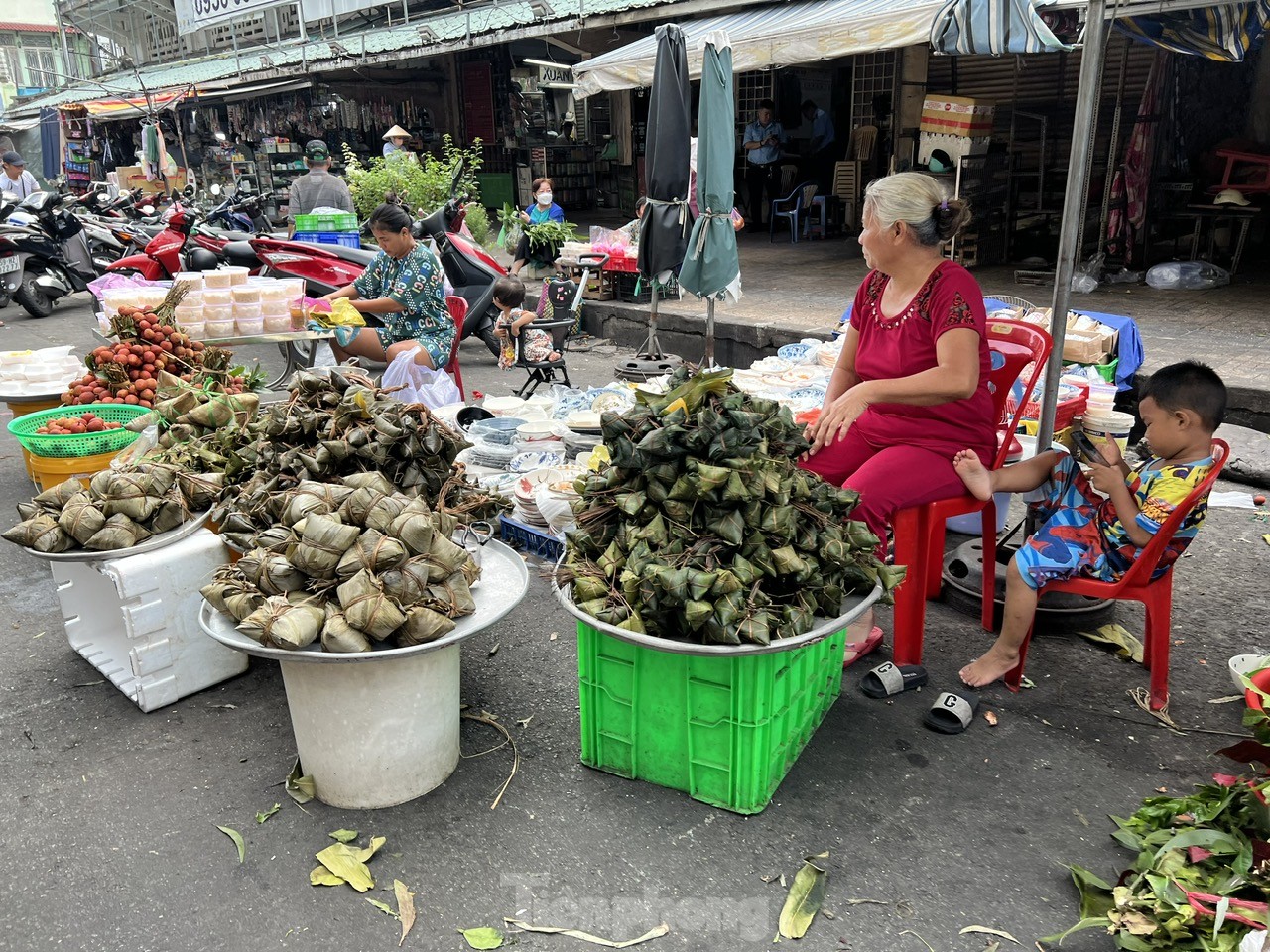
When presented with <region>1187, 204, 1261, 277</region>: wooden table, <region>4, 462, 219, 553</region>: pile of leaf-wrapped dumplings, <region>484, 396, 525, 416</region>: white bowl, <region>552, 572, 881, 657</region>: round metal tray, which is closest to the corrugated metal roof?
<region>1187, 204, 1261, 277</region>: wooden table

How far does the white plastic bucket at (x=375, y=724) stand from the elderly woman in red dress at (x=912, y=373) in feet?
4.83

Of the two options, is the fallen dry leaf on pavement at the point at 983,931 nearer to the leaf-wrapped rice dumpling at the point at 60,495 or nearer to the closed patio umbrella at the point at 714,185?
the leaf-wrapped rice dumpling at the point at 60,495

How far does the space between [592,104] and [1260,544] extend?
49.6 feet

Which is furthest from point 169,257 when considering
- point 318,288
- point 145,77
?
point 145,77

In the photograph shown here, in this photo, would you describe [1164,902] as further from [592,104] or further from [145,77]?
[145,77]

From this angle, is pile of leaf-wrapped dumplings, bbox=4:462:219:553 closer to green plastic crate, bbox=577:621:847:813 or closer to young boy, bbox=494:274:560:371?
green plastic crate, bbox=577:621:847:813

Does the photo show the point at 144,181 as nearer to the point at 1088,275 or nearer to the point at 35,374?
the point at 35,374

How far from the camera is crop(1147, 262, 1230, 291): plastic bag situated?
8.83 m

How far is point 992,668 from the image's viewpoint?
321cm

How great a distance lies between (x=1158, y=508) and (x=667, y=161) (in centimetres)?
Result: 465

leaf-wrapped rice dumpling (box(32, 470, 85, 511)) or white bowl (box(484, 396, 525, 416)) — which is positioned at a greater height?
leaf-wrapped rice dumpling (box(32, 470, 85, 511))

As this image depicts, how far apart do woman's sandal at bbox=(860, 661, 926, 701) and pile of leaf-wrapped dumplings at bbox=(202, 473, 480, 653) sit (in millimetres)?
1424

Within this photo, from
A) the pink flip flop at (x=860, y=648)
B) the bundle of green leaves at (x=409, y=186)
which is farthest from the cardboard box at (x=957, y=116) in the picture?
the pink flip flop at (x=860, y=648)

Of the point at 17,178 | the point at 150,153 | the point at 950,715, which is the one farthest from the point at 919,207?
the point at 150,153
